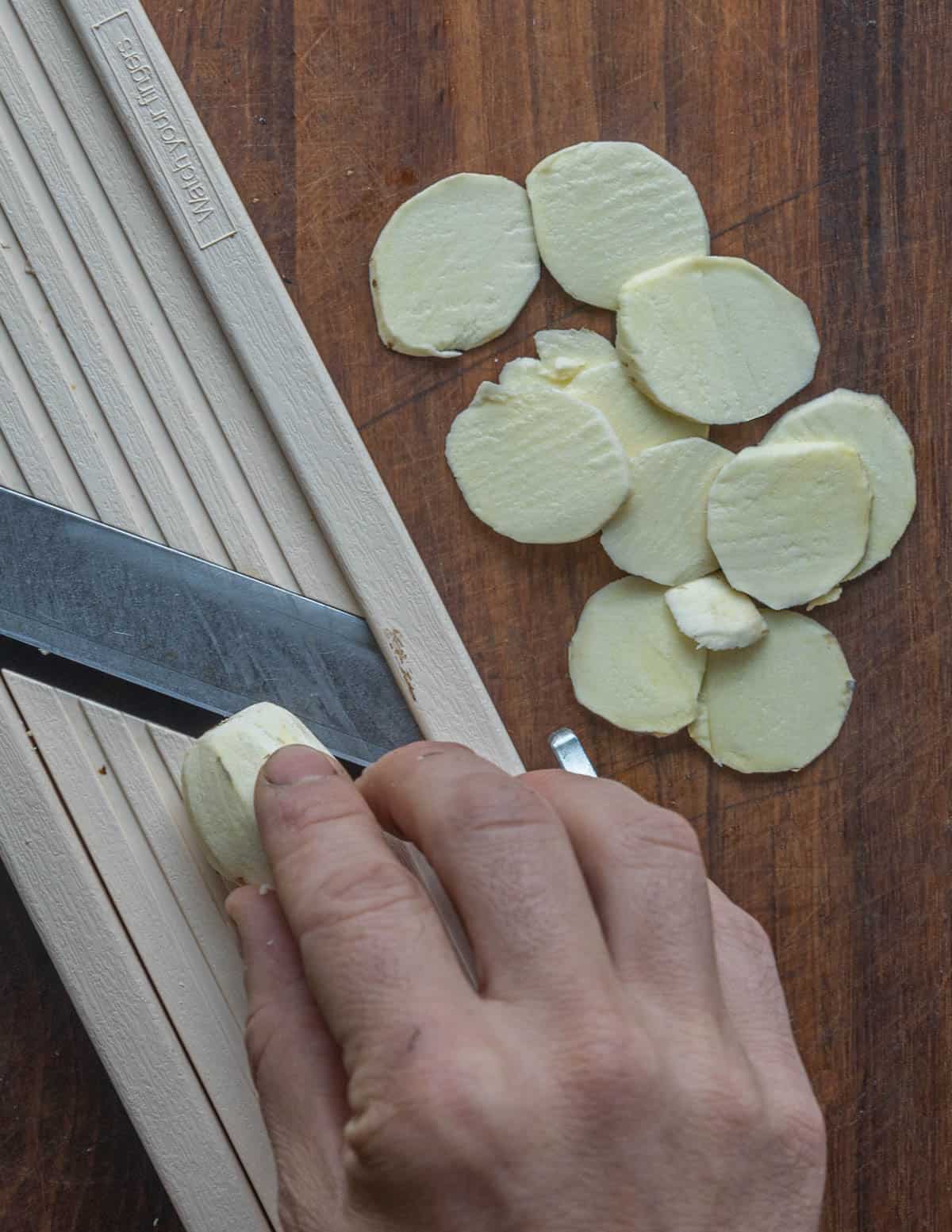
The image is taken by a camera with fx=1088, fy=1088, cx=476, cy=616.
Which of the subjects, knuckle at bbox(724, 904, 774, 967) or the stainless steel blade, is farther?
the stainless steel blade

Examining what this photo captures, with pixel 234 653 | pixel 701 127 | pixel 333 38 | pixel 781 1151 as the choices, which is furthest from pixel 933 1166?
pixel 333 38

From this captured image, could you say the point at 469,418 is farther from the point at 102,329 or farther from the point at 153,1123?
the point at 153,1123

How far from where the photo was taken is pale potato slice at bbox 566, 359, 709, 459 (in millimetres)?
846

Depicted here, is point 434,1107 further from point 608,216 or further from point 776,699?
point 608,216

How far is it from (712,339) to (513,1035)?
1.84ft

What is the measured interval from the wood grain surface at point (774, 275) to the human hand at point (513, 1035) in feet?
0.96

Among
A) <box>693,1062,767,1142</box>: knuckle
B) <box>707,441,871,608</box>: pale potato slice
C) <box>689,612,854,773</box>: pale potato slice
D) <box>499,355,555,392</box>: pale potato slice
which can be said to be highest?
<box>499,355,555,392</box>: pale potato slice

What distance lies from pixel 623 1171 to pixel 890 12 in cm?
88

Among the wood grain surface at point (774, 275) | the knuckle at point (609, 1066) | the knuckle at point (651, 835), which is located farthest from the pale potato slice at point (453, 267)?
the knuckle at point (609, 1066)

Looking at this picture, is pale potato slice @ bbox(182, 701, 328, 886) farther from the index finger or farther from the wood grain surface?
the wood grain surface

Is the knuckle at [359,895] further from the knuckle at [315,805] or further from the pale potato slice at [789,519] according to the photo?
the pale potato slice at [789,519]

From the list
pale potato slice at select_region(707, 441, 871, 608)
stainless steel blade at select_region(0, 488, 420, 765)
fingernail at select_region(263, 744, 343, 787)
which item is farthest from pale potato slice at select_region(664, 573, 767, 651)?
fingernail at select_region(263, 744, 343, 787)

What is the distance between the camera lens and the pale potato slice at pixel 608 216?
2.78 feet

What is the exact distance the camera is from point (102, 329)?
75cm
